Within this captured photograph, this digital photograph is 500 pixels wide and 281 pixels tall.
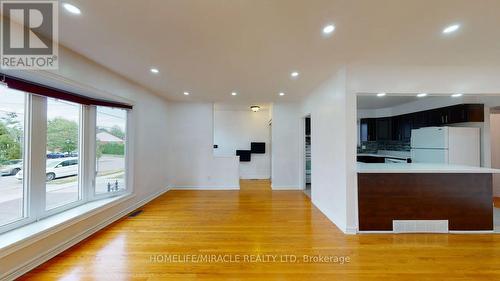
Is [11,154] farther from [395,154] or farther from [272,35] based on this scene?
[395,154]

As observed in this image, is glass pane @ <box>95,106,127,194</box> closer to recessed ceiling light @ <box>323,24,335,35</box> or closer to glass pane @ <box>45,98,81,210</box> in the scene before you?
glass pane @ <box>45,98,81,210</box>

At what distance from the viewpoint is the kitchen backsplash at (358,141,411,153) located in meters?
5.70

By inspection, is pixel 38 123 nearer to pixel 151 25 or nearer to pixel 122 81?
pixel 122 81

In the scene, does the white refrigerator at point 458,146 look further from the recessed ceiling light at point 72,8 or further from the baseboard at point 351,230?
the recessed ceiling light at point 72,8

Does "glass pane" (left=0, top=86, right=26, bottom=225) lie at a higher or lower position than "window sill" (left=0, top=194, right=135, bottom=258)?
higher

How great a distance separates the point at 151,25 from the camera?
1892 mm

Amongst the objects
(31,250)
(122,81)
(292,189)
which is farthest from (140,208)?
(292,189)

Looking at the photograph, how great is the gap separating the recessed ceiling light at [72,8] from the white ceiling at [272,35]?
0.06 metres

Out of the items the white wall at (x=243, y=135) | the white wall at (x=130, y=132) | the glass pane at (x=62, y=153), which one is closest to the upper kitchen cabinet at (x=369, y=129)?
the white wall at (x=243, y=135)

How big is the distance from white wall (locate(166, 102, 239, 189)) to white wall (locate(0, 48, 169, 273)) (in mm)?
321

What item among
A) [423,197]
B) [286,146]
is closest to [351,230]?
[423,197]

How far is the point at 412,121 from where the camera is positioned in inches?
202

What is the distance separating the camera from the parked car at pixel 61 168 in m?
2.54

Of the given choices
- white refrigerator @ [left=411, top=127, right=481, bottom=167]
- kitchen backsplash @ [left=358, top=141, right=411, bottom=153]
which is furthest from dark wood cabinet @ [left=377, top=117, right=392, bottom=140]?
white refrigerator @ [left=411, top=127, right=481, bottom=167]
